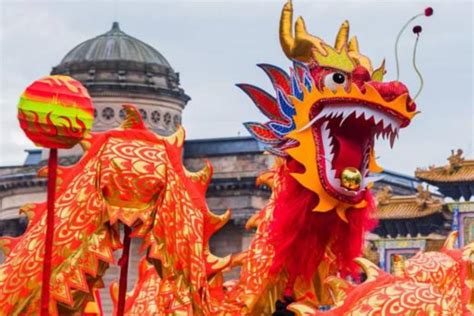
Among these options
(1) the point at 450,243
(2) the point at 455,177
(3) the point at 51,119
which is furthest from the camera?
(2) the point at 455,177

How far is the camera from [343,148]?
849 cm

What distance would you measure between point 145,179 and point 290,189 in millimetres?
1158

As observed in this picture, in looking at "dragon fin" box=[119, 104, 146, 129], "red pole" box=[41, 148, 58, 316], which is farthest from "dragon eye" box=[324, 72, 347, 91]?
"red pole" box=[41, 148, 58, 316]

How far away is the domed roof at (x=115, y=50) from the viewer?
36.2 meters

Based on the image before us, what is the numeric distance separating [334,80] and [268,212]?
3.49 ft

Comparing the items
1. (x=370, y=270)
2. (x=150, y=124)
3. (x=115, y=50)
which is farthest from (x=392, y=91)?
(x=115, y=50)

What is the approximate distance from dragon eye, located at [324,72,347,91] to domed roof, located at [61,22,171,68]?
2751cm

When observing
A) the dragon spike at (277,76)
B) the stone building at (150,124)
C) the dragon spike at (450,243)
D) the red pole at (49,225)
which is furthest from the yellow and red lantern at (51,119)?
the stone building at (150,124)

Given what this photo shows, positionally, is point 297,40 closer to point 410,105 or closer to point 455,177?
point 410,105

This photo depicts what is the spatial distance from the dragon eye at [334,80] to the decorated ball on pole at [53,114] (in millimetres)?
1996

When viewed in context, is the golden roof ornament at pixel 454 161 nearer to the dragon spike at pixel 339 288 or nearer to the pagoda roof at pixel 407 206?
the pagoda roof at pixel 407 206

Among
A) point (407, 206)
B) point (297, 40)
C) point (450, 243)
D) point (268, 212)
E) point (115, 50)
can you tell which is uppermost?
point (115, 50)

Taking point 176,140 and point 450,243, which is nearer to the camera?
point 176,140

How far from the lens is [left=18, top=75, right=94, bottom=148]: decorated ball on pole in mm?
6785
